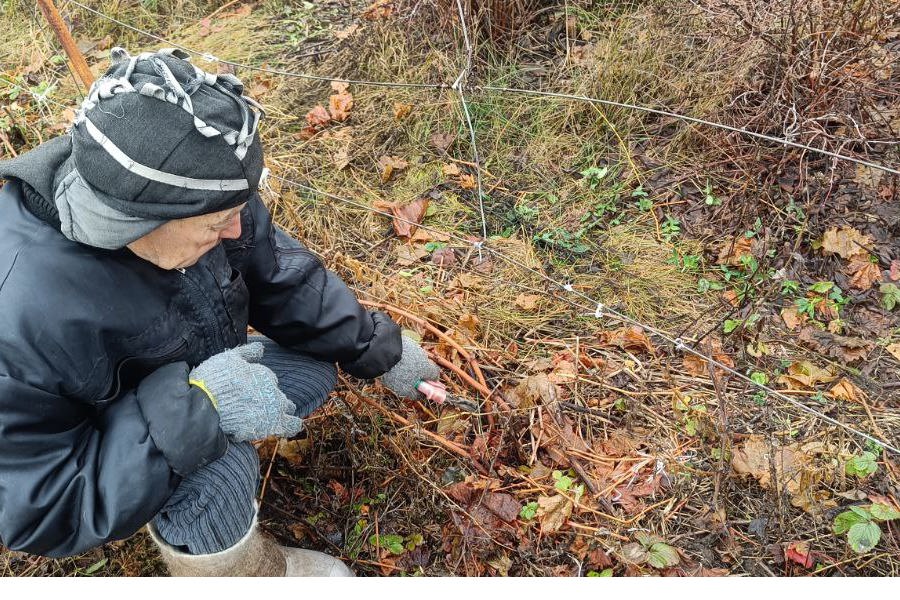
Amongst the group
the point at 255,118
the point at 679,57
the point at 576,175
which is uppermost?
the point at 255,118

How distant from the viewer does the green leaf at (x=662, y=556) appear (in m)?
1.94

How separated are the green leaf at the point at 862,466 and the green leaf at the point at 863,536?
229mm

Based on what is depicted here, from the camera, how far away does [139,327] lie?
60.2 inches

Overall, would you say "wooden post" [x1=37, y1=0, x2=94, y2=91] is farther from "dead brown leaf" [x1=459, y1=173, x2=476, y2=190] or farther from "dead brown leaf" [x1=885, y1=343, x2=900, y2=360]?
"dead brown leaf" [x1=885, y1=343, x2=900, y2=360]

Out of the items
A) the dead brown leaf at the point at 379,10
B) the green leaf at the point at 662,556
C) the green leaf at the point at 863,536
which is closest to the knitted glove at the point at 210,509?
the green leaf at the point at 662,556

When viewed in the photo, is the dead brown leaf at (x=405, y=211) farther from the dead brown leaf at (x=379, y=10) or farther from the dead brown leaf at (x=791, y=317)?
the dead brown leaf at (x=791, y=317)

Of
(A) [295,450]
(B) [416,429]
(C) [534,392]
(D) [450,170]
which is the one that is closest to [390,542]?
(B) [416,429]

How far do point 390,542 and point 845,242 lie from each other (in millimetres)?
1984

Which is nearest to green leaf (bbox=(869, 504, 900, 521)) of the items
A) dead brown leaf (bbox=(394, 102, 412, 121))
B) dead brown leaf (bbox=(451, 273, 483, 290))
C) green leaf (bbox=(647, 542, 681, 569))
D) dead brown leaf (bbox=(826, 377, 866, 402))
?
dead brown leaf (bbox=(826, 377, 866, 402))

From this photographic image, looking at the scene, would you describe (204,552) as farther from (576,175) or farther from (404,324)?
(576,175)

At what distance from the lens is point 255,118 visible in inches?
54.8

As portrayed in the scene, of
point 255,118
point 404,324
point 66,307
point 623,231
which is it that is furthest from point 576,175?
point 66,307

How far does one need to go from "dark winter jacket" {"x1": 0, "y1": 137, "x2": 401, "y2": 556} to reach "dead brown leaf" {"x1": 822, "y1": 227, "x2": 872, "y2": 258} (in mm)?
2170

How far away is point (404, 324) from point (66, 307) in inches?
53.4
